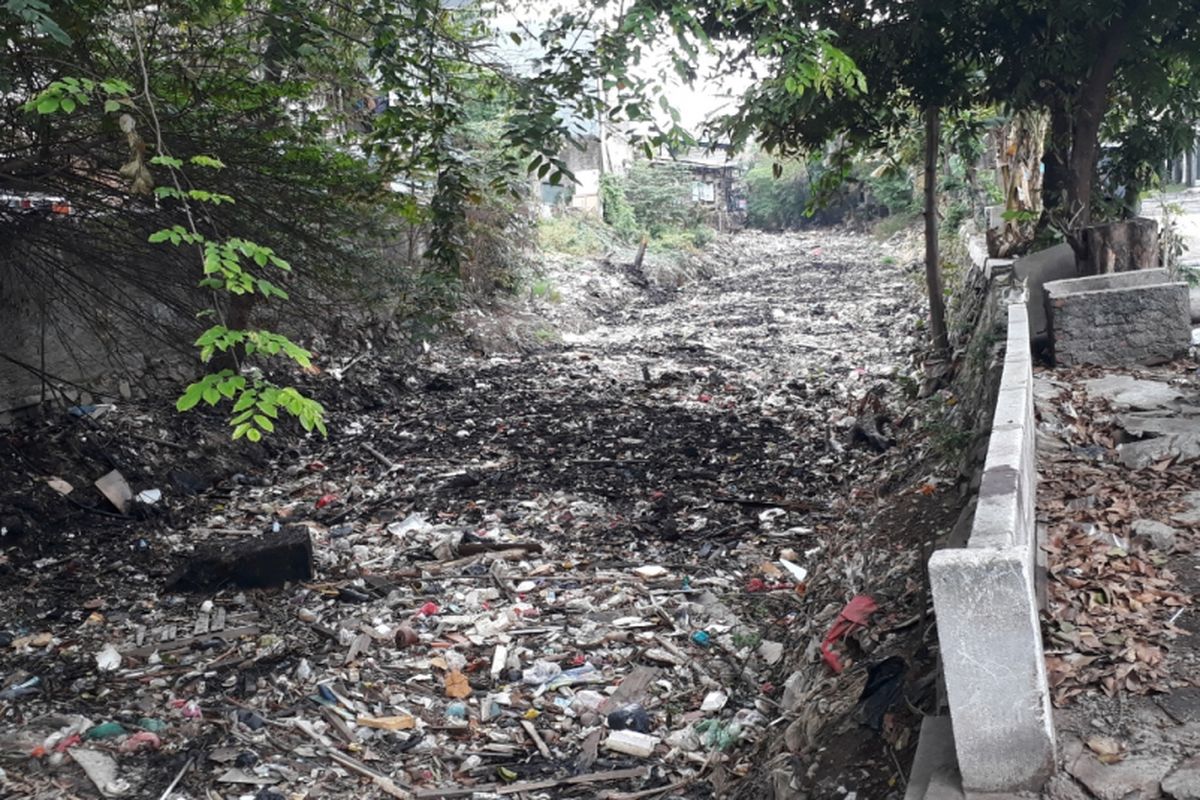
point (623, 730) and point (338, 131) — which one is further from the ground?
point (338, 131)

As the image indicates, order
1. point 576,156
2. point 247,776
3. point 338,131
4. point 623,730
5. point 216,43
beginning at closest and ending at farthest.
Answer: point 247,776, point 623,730, point 216,43, point 338,131, point 576,156

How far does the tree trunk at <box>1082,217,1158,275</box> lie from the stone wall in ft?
2.85

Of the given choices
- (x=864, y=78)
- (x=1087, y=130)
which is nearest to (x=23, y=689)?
(x=864, y=78)

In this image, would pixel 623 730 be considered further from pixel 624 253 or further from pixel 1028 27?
pixel 624 253

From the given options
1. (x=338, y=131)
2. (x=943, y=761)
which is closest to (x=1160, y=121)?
(x=338, y=131)

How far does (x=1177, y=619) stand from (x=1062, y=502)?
1.26m

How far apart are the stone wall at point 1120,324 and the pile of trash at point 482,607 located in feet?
4.61

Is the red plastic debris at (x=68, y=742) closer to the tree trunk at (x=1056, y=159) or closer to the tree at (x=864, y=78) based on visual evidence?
the tree at (x=864, y=78)

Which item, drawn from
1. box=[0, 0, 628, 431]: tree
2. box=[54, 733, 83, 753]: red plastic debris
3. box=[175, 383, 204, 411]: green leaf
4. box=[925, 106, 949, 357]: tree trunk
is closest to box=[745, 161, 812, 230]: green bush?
box=[925, 106, 949, 357]: tree trunk

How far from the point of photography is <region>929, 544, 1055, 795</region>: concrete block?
2469mm

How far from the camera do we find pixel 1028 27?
29.0 ft

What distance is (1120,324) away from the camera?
716 centimetres

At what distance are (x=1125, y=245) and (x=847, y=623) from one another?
5.05 meters

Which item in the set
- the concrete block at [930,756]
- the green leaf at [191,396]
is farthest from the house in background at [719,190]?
the concrete block at [930,756]
